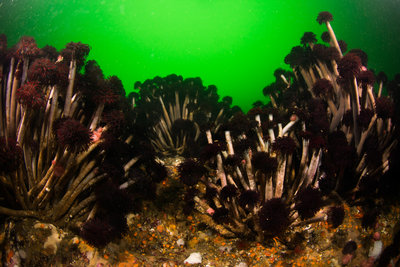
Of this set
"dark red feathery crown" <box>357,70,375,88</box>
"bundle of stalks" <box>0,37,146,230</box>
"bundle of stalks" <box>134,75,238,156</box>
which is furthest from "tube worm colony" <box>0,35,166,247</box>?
"dark red feathery crown" <box>357,70,375,88</box>

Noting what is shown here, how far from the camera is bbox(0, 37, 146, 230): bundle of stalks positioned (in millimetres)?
3016

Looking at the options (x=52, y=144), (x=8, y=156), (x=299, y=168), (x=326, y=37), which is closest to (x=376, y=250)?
(x=299, y=168)

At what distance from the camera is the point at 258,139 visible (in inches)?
180

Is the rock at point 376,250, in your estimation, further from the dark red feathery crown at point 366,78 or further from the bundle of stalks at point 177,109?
the bundle of stalks at point 177,109

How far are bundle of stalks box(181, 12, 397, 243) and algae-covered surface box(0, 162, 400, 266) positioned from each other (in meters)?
0.25

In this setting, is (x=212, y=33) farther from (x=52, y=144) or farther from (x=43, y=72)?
(x=52, y=144)

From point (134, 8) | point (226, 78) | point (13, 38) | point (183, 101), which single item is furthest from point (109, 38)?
point (183, 101)

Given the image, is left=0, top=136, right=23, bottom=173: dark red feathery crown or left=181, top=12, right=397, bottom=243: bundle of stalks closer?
left=0, top=136, right=23, bottom=173: dark red feathery crown

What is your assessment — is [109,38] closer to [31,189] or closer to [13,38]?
[13,38]

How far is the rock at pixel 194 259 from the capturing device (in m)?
3.43

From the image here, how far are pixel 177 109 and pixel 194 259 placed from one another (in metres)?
6.21

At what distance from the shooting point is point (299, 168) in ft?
14.2

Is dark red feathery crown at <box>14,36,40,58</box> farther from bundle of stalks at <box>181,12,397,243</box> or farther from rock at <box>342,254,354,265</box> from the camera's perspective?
rock at <box>342,254,354,265</box>

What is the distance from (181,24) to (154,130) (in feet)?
459
